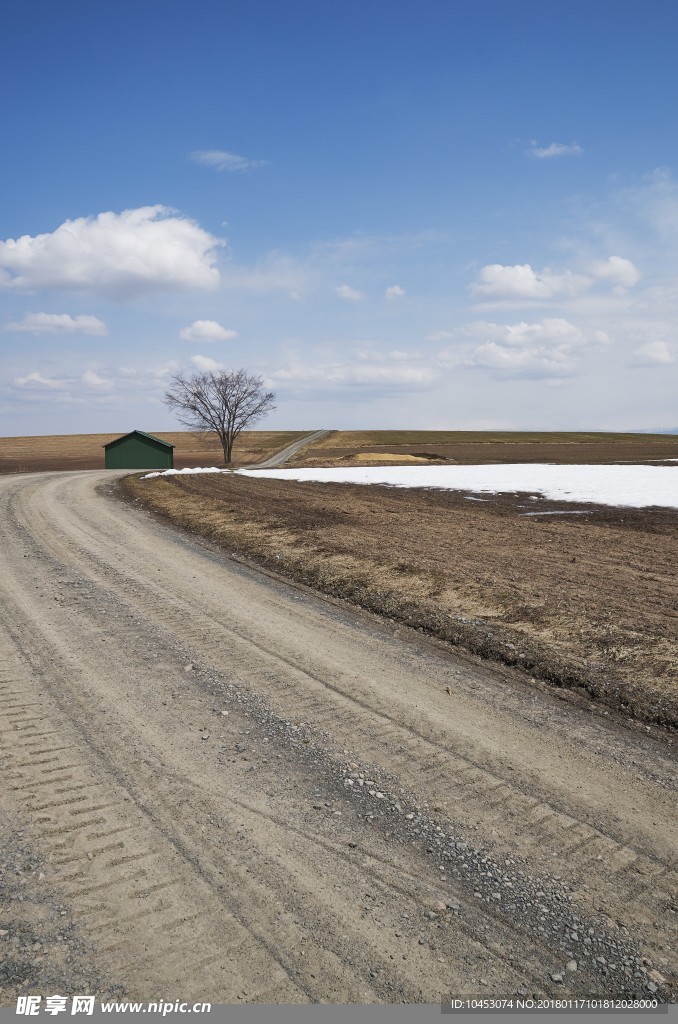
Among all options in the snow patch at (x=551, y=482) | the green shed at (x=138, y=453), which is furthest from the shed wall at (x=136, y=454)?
the snow patch at (x=551, y=482)

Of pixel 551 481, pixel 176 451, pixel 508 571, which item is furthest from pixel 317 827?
pixel 176 451

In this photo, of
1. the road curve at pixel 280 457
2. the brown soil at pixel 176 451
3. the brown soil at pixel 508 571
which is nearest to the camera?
the brown soil at pixel 508 571

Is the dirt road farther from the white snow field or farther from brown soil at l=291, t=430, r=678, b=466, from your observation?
brown soil at l=291, t=430, r=678, b=466

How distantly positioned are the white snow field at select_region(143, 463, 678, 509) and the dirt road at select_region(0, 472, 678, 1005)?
53.7ft

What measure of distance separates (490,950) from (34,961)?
2.46 meters

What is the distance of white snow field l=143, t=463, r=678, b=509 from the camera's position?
72.7 ft

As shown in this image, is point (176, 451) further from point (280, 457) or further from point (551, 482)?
point (551, 482)

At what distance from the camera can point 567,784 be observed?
4.80 metres

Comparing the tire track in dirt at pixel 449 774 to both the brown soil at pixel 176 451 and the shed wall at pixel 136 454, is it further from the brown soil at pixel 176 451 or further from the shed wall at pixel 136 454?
the brown soil at pixel 176 451

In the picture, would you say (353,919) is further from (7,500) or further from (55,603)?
(7,500)

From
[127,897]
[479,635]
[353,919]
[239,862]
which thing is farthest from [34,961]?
[479,635]

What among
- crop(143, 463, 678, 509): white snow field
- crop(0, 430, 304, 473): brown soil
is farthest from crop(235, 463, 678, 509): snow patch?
crop(0, 430, 304, 473): brown soil

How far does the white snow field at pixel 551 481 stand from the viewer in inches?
872

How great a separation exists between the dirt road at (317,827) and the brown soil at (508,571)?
76cm
